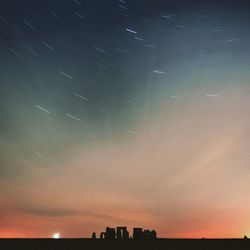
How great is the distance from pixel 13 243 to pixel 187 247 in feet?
36.8

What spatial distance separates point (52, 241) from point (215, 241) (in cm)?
1046

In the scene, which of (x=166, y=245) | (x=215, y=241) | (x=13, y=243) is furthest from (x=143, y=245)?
(x=13, y=243)

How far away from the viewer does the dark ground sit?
44250 millimetres

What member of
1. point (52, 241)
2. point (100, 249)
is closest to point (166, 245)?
point (100, 249)

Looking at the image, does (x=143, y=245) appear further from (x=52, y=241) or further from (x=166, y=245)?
(x=52, y=241)

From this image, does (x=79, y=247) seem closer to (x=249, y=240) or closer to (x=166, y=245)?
(x=166, y=245)

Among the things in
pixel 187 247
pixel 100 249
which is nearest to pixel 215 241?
pixel 187 247

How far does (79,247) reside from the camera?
1741 inches

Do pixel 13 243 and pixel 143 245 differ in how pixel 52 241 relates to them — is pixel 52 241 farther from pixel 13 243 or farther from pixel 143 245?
pixel 143 245

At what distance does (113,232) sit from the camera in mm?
45031

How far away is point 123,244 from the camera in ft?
146

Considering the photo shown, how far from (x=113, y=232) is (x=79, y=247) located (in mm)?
2455

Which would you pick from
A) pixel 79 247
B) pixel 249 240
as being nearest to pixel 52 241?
pixel 79 247

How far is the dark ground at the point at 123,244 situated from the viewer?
145ft
